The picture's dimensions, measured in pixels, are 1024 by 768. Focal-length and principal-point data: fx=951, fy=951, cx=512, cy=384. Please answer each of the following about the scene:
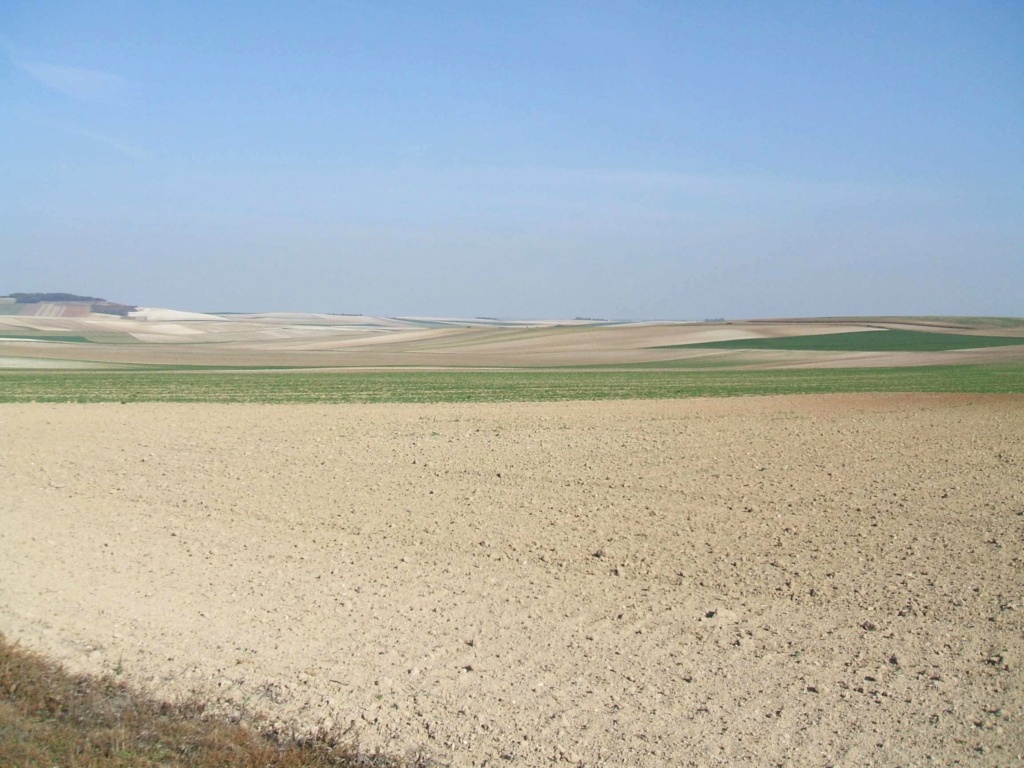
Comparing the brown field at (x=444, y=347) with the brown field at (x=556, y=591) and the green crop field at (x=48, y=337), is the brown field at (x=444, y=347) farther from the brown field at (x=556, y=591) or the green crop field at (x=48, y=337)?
the brown field at (x=556, y=591)

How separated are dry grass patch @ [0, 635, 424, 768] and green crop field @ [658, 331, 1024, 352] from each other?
2720 inches

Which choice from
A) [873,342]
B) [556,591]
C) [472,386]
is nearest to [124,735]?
[556,591]

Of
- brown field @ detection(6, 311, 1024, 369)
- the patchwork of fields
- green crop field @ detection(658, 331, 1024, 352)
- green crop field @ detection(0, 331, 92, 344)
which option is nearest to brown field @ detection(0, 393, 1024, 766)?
the patchwork of fields

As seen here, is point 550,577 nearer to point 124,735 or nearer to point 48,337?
point 124,735

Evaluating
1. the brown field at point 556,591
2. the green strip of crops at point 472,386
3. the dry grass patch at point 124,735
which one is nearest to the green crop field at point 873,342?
the green strip of crops at point 472,386

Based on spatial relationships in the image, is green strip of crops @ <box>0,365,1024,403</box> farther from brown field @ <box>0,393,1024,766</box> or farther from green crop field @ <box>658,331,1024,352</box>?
green crop field @ <box>658,331,1024,352</box>

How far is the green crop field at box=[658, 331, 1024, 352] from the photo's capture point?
72.2 metres

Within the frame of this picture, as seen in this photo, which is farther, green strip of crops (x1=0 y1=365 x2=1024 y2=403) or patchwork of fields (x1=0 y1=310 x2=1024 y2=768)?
green strip of crops (x1=0 y1=365 x2=1024 y2=403)

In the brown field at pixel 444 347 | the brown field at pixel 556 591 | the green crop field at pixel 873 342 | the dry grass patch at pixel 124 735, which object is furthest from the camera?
the green crop field at pixel 873 342

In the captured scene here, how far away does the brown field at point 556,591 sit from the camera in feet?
22.6

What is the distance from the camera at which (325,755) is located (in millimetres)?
6059

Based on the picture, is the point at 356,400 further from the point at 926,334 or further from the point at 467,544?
the point at 926,334

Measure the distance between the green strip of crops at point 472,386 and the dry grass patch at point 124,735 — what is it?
24297mm

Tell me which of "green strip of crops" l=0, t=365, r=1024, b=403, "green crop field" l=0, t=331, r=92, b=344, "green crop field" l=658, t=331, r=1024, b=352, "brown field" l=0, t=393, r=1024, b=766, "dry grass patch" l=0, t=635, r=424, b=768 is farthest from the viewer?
"green crop field" l=0, t=331, r=92, b=344
